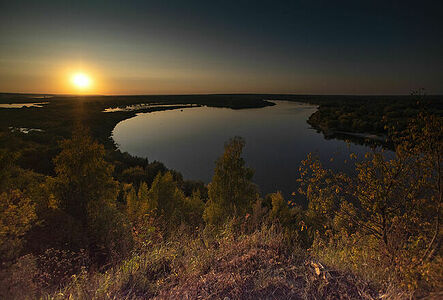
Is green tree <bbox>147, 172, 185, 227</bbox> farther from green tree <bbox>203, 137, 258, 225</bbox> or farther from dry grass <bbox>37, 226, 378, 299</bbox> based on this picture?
dry grass <bbox>37, 226, 378, 299</bbox>

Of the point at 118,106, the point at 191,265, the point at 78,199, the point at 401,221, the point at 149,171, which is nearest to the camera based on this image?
the point at 191,265

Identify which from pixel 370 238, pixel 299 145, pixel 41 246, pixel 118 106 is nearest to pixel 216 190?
pixel 41 246

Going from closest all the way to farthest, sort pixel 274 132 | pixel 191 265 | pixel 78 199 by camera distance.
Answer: pixel 191 265
pixel 78 199
pixel 274 132

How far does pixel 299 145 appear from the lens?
62469mm

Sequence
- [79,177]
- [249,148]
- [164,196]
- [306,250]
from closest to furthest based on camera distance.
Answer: [306,250] < [79,177] < [164,196] < [249,148]

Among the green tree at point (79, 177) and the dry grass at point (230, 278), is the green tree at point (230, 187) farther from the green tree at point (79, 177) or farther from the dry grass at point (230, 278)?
the dry grass at point (230, 278)

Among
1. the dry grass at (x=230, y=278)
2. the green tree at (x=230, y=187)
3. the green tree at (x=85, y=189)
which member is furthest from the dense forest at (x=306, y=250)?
the green tree at (x=230, y=187)

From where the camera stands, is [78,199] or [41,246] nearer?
[41,246]

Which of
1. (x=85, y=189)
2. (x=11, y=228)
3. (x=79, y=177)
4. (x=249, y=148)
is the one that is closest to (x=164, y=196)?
(x=85, y=189)

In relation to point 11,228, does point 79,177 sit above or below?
above

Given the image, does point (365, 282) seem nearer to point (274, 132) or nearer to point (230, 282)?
point (230, 282)

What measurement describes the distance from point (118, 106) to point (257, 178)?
623 ft

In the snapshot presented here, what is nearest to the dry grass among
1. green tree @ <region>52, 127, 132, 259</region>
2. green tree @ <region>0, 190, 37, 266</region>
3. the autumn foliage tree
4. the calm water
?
the autumn foliage tree

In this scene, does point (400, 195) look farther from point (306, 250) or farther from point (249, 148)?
point (249, 148)
